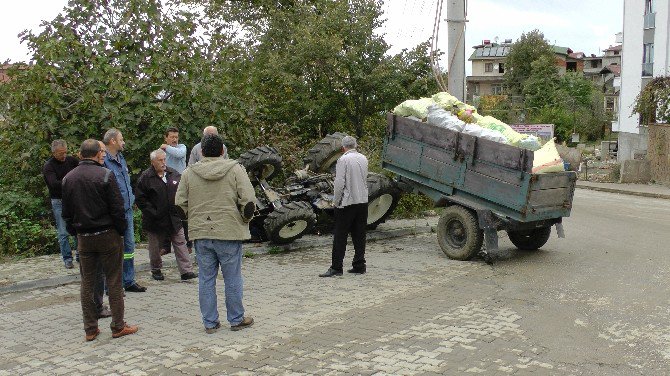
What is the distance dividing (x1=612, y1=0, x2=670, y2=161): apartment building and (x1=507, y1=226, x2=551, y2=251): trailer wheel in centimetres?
2845

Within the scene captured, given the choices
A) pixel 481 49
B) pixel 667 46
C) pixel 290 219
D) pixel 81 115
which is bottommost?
pixel 290 219

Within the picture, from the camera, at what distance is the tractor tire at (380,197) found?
10508mm

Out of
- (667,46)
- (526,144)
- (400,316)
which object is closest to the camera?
(400,316)

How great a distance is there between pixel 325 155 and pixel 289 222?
1951 millimetres

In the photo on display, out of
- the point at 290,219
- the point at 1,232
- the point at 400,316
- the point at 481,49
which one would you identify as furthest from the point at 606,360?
the point at 481,49

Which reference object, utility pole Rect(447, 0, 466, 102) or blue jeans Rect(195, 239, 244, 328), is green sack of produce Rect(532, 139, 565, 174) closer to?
utility pole Rect(447, 0, 466, 102)

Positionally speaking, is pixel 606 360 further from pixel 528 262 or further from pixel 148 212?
pixel 148 212

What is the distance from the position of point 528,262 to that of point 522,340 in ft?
12.2

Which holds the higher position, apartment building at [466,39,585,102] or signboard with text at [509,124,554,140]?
apartment building at [466,39,585,102]

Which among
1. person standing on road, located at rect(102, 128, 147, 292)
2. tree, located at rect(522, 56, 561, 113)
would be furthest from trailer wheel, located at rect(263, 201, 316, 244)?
tree, located at rect(522, 56, 561, 113)

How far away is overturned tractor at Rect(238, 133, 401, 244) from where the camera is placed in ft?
32.4

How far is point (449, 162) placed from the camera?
31.7 feet

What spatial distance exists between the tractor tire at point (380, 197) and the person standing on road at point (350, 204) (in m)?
1.93

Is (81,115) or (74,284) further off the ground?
(81,115)
